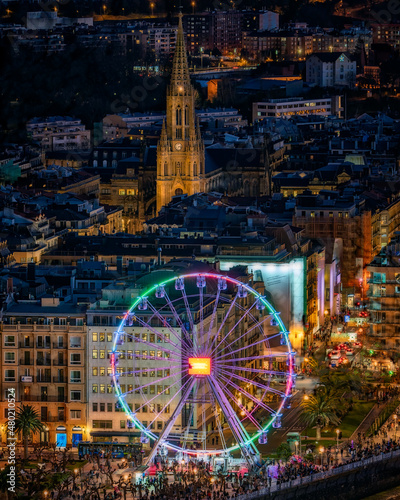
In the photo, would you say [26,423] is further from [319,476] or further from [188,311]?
[319,476]

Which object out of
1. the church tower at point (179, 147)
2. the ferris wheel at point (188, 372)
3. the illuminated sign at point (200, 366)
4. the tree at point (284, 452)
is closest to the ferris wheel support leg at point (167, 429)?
the ferris wheel at point (188, 372)

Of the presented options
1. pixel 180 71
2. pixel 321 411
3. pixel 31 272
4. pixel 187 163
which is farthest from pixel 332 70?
pixel 321 411

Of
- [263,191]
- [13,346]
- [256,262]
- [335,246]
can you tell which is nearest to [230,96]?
[263,191]

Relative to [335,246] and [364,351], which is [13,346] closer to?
[364,351]

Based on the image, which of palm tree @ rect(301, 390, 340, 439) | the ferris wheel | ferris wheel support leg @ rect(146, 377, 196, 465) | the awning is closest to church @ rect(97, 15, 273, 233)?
palm tree @ rect(301, 390, 340, 439)

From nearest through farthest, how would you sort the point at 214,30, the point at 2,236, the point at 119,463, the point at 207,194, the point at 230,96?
the point at 119,463, the point at 2,236, the point at 207,194, the point at 230,96, the point at 214,30

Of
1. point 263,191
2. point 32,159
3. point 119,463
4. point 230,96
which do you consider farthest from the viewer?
point 230,96

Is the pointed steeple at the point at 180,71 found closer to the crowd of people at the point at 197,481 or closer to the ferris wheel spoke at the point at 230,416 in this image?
the crowd of people at the point at 197,481
